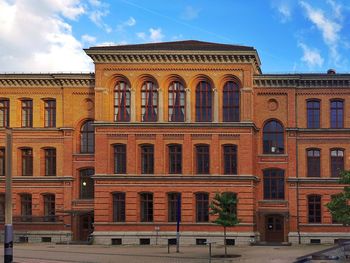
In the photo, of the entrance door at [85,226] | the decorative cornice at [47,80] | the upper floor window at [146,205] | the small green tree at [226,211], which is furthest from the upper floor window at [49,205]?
the small green tree at [226,211]

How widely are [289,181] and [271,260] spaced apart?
54.7 ft

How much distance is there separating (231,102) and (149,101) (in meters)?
6.59

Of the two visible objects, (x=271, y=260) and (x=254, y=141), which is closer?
(x=271, y=260)

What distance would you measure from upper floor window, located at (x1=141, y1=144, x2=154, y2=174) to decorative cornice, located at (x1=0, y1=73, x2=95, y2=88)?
291 inches

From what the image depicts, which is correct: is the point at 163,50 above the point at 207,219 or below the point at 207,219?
above

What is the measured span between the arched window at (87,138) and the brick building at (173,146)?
94 mm

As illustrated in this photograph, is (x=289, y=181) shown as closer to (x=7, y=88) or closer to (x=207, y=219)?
(x=207, y=219)

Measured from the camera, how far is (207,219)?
49.1 metres

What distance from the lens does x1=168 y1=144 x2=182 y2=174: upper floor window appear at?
49688 millimetres

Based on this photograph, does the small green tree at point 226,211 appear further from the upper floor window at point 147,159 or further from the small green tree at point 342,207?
the upper floor window at point 147,159

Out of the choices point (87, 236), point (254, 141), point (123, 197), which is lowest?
point (87, 236)

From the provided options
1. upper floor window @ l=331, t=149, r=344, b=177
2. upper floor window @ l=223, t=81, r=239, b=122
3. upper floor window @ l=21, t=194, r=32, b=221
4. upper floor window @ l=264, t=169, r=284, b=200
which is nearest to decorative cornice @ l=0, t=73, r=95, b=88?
upper floor window @ l=21, t=194, r=32, b=221

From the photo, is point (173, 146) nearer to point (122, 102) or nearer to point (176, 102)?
point (176, 102)

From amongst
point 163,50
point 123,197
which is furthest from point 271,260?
point 163,50
